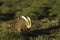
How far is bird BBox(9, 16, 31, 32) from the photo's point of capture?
11617 mm

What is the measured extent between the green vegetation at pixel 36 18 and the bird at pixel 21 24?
0.19 m

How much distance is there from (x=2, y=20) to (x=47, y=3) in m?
4.61

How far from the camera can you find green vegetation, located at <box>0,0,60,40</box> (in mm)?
11336

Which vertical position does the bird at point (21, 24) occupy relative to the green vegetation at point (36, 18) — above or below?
above

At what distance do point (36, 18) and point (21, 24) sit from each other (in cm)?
399

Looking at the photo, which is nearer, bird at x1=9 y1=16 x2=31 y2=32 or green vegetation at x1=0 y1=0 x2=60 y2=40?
green vegetation at x1=0 y1=0 x2=60 y2=40

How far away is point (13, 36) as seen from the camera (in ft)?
36.4

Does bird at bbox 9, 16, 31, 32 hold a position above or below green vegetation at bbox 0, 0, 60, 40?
above

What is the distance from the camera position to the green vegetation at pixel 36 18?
446 inches

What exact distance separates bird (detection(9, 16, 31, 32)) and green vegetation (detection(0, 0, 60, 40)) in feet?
0.63

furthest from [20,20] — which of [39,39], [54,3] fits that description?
[54,3]

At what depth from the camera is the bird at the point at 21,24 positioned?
1162 cm

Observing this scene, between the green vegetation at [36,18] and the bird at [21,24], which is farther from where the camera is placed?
the bird at [21,24]

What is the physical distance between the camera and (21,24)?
11.8 meters
